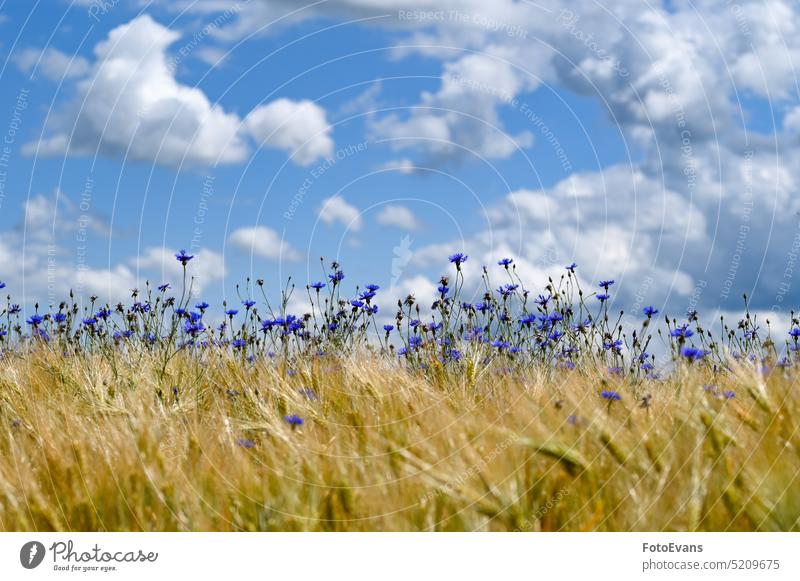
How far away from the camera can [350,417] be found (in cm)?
374

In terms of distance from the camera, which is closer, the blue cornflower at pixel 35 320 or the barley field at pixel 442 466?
the barley field at pixel 442 466
